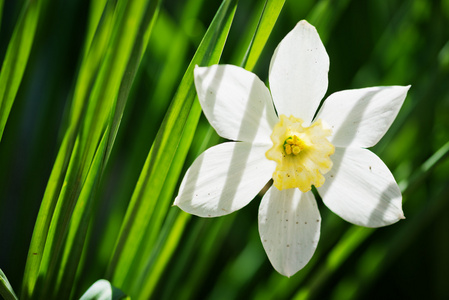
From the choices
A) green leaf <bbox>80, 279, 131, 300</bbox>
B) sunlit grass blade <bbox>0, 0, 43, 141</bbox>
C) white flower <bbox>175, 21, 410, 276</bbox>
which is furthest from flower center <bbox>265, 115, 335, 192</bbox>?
sunlit grass blade <bbox>0, 0, 43, 141</bbox>

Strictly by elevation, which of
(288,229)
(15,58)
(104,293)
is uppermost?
(15,58)

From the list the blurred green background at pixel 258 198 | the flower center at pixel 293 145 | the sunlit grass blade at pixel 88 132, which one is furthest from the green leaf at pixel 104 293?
the flower center at pixel 293 145

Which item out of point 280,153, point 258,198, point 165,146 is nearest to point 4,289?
point 165,146

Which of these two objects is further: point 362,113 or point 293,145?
point 293,145

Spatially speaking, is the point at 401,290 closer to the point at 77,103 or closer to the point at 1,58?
the point at 77,103

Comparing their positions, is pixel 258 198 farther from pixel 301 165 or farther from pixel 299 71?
pixel 299 71

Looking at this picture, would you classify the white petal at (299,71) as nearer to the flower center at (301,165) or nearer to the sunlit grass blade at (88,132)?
the flower center at (301,165)

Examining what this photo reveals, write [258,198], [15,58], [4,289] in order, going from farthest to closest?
[258,198], [15,58], [4,289]

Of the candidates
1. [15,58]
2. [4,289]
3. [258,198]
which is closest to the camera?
[4,289]

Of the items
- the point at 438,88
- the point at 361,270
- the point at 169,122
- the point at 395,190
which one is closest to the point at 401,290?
the point at 361,270
